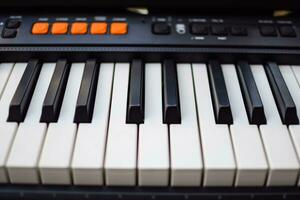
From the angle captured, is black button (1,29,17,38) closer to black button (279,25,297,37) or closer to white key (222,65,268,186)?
white key (222,65,268,186)

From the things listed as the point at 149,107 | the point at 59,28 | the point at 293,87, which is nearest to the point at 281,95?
the point at 293,87

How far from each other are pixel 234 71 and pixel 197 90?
118 mm

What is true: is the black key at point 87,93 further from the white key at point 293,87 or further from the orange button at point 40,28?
the white key at point 293,87

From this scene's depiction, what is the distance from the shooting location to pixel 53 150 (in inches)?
29.4

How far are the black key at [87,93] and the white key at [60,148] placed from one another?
0.07 feet

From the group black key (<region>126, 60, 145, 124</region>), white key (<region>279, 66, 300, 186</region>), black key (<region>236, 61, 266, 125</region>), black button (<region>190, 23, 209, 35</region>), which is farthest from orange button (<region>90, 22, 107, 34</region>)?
white key (<region>279, 66, 300, 186</region>)

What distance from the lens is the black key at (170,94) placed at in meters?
0.81

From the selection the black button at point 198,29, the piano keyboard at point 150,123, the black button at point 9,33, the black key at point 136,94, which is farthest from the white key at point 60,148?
the black button at point 198,29

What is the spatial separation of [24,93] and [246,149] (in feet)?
1.54
